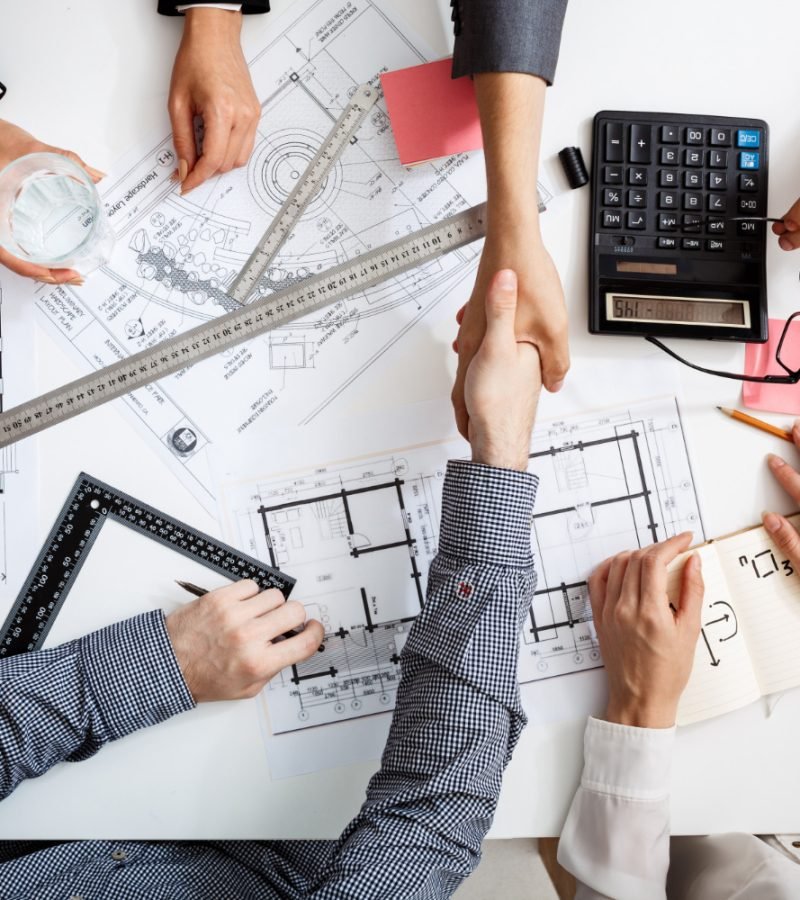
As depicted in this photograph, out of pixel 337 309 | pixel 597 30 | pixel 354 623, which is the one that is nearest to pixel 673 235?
pixel 597 30

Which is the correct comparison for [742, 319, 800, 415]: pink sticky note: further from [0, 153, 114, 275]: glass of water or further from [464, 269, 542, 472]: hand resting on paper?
[0, 153, 114, 275]: glass of water

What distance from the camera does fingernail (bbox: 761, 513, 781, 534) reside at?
1052 millimetres

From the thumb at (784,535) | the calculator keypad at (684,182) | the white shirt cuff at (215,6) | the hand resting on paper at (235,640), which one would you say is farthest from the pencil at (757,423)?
the white shirt cuff at (215,6)

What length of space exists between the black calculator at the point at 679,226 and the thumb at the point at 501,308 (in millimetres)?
165

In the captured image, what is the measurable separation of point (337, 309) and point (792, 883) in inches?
38.9

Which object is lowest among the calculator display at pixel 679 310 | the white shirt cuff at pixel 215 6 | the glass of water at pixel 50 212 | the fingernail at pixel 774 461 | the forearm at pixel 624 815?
the forearm at pixel 624 815

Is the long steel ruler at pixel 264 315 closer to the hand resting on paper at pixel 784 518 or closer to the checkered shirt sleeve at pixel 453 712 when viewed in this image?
the checkered shirt sleeve at pixel 453 712

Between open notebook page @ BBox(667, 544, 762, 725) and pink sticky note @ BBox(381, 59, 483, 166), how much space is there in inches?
27.2

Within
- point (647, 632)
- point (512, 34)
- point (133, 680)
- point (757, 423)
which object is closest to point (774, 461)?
point (757, 423)

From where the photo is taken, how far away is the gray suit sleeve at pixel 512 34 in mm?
984

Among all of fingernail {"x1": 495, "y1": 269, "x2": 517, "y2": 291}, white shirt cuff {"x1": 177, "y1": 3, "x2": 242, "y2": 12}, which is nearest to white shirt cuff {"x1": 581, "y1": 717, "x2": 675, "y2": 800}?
fingernail {"x1": 495, "y1": 269, "x2": 517, "y2": 291}

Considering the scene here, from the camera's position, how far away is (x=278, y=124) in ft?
3.62

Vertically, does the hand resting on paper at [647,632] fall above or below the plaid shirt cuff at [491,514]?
below

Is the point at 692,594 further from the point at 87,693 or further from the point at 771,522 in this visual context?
the point at 87,693
